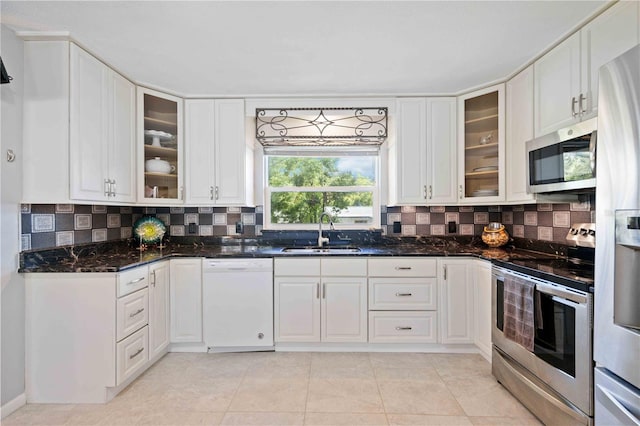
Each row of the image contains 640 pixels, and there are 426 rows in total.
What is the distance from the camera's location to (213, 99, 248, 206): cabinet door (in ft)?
9.16

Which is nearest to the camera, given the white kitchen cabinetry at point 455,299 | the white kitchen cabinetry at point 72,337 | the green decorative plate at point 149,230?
the white kitchen cabinetry at point 72,337

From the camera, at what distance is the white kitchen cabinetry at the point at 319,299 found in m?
2.54

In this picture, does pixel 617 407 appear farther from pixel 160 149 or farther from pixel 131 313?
pixel 160 149

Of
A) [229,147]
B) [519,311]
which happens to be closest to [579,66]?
[519,311]

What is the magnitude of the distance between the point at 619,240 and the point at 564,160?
0.81 m

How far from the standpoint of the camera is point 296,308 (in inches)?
100

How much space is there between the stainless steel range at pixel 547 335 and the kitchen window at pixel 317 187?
150 cm

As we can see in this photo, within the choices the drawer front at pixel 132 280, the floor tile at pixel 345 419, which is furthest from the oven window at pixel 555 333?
the drawer front at pixel 132 280

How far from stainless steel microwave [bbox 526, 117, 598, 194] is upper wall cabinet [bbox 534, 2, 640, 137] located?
11 centimetres

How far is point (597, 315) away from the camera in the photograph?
4.35 ft

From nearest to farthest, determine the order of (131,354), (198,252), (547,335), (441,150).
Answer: (547,335)
(131,354)
(198,252)
(441,150)

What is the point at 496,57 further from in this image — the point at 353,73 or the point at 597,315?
the point at 597,315

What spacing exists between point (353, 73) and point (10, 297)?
2730 mm

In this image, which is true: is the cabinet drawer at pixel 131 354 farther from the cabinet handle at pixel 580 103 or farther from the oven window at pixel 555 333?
the cabinet handle at pixel 580 103
